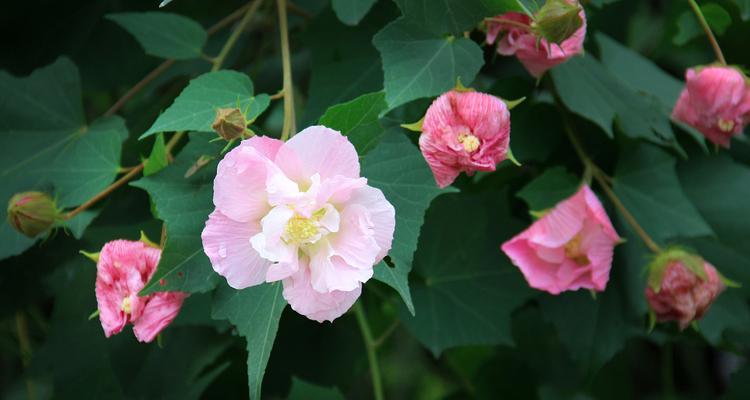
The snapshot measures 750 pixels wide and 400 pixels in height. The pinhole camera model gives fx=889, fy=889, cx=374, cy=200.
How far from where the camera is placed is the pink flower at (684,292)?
3.37 ft

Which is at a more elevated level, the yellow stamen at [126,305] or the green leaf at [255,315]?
the green leaf at [255,315]

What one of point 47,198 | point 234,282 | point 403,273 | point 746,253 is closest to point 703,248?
point 746,253

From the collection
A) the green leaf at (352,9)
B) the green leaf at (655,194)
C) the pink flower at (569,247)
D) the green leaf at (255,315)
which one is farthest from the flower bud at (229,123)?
the green leaf at (655,194)

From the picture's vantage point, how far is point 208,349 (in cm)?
127

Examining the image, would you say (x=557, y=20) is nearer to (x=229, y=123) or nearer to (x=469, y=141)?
(x=469, y=141)

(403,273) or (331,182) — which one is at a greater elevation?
(331,182)

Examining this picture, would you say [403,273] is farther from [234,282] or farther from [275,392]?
[275,392]

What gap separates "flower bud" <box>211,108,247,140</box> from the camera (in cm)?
80

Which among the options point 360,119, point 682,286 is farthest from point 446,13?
point 682,286

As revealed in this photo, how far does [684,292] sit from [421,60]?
1.35ft

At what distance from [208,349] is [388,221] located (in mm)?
606

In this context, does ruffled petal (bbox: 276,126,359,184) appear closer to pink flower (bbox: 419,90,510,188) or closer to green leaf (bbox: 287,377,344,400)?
pink flower (bbox: 419,90,510,188)

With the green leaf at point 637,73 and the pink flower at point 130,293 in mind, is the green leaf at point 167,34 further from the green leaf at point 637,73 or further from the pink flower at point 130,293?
the green leaf at point 637,73

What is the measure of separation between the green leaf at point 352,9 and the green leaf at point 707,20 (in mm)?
469
